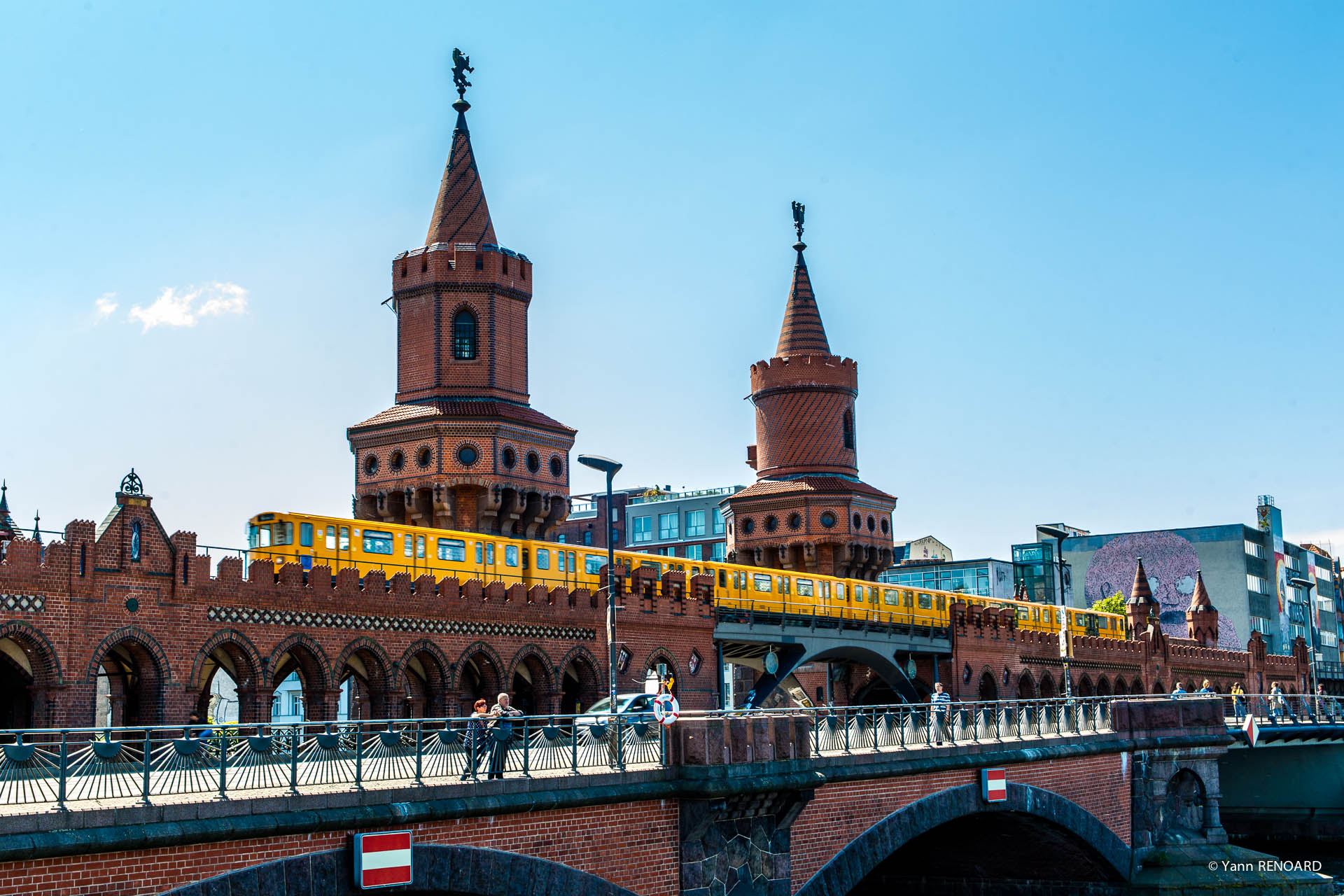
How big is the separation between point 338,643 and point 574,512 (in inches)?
3204

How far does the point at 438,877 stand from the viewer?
1845cm

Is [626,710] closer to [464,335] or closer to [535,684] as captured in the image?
[535,684]

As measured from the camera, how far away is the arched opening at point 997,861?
34.7m

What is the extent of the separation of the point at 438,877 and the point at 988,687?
182 ft

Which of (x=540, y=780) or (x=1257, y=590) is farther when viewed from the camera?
(x=1257, y=590)

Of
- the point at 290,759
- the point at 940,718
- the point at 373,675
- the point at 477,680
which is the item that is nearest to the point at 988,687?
the point at 477,680

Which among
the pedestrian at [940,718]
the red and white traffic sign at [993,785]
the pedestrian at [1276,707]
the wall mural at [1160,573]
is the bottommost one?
the red and white traffic sign at [993,785]

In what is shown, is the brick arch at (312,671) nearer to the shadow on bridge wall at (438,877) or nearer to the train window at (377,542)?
the train window at (377,542)

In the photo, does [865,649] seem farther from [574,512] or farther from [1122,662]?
[574,512]

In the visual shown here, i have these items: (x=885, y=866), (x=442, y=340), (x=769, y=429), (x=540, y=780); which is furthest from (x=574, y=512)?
(x=540, y=780)

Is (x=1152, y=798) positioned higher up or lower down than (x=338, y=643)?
lower down

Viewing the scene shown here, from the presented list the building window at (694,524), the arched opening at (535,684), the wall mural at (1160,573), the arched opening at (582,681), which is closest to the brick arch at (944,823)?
the arched opening at (582,681)

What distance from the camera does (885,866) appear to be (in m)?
40.0

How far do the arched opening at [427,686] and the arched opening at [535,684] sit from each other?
2.49m
